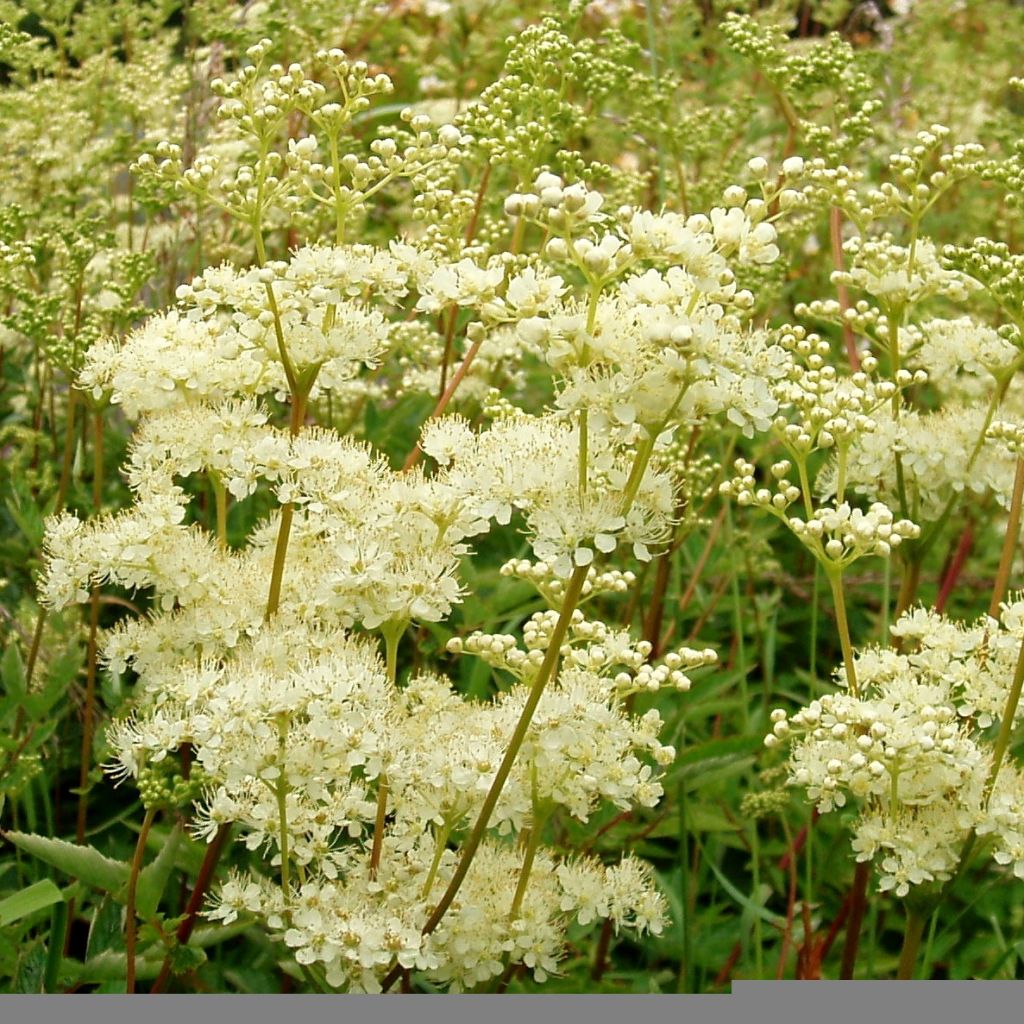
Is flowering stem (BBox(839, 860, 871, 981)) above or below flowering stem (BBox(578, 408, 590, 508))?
below

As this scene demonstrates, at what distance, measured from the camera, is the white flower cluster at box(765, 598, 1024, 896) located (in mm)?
1325

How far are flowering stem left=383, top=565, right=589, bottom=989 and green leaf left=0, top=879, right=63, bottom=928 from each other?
0.33 metres

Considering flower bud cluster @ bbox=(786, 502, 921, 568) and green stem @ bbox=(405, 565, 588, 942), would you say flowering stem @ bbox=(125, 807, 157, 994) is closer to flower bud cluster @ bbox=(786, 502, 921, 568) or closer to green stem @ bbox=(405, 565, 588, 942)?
green stem @ bbox=(405, 565, 588, 942)

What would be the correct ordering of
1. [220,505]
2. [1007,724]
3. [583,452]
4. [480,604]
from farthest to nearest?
[480,604] → [220,505] → [1007,724] → [583,452]

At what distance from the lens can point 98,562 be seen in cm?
140

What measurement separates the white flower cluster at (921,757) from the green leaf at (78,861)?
0.69 meters

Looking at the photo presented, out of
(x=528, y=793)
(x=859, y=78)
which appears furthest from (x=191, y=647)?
(x=859, y=78)

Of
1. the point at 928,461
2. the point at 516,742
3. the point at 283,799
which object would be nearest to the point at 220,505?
the point at 283,799

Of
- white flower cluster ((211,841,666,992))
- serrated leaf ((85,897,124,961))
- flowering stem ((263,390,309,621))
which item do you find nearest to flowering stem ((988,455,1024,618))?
white flower cluster ((211,841,666,992))

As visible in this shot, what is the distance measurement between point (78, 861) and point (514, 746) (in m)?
0.51

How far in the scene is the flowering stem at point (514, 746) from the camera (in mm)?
1183

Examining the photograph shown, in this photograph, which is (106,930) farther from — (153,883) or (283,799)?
(283,799)

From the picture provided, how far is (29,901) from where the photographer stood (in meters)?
1.33

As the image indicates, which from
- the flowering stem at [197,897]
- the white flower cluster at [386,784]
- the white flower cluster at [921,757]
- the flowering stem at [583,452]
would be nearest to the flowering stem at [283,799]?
the white flower cluster at [386,784]
